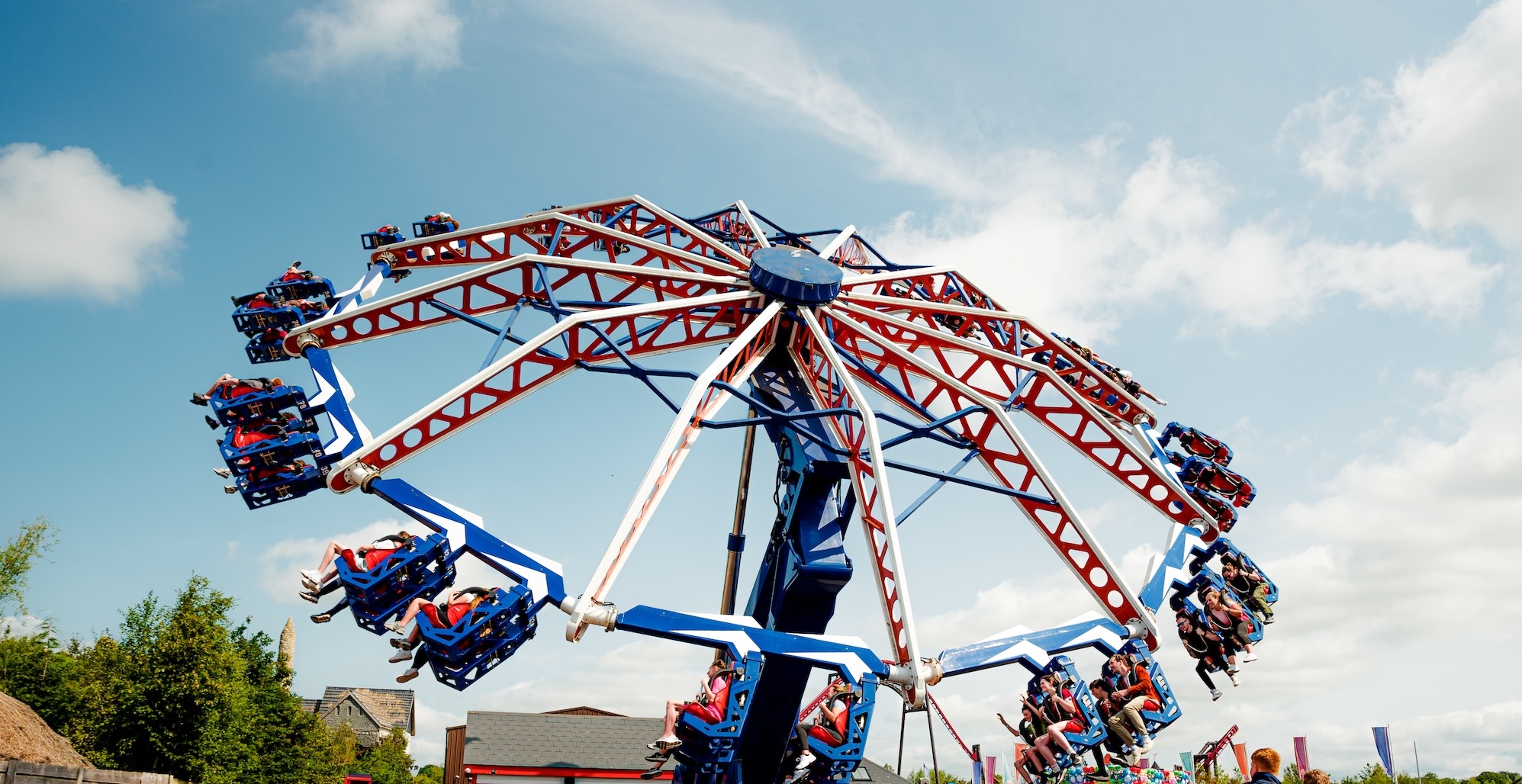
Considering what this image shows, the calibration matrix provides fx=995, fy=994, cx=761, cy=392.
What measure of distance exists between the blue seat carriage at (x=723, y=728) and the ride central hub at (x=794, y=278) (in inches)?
275

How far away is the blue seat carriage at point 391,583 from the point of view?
11.8 m

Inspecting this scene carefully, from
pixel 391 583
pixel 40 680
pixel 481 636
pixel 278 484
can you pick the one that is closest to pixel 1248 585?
pixel 481 636

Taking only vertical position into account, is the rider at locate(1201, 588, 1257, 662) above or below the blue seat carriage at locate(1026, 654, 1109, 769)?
above

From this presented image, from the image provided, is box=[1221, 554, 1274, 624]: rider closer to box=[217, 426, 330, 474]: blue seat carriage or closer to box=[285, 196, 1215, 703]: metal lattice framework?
box=[285, 196, 1215, 703]: metal lattice framework

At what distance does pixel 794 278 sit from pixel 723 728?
8.08 m

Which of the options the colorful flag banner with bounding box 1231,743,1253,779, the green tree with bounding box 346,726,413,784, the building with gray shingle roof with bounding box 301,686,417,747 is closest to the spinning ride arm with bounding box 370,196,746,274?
the colorful flag banner with bounding box 1231,743,1253,779

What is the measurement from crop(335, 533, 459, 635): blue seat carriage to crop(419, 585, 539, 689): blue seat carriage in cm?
52

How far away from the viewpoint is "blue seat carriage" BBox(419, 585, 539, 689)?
38.7ft

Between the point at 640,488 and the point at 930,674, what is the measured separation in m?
4.57

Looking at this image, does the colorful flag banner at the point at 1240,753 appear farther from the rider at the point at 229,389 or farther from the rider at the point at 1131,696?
the rider at the point at 229,389

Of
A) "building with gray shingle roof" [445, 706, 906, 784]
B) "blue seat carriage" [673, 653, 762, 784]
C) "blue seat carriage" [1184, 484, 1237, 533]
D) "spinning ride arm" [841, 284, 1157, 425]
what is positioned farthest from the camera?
"building with gray shingle roof" [445, 706, 906, 784]

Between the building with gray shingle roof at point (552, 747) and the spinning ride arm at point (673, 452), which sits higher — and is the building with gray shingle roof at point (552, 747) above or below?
below

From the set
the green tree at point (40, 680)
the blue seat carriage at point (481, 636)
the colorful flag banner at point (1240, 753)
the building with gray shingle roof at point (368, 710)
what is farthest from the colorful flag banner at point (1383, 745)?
the building with gray shingle roof at point (368, 710)

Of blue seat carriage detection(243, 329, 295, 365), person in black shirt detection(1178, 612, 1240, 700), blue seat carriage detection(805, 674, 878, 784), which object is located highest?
blue seat carriage detection(243, 329, 295, 365)
